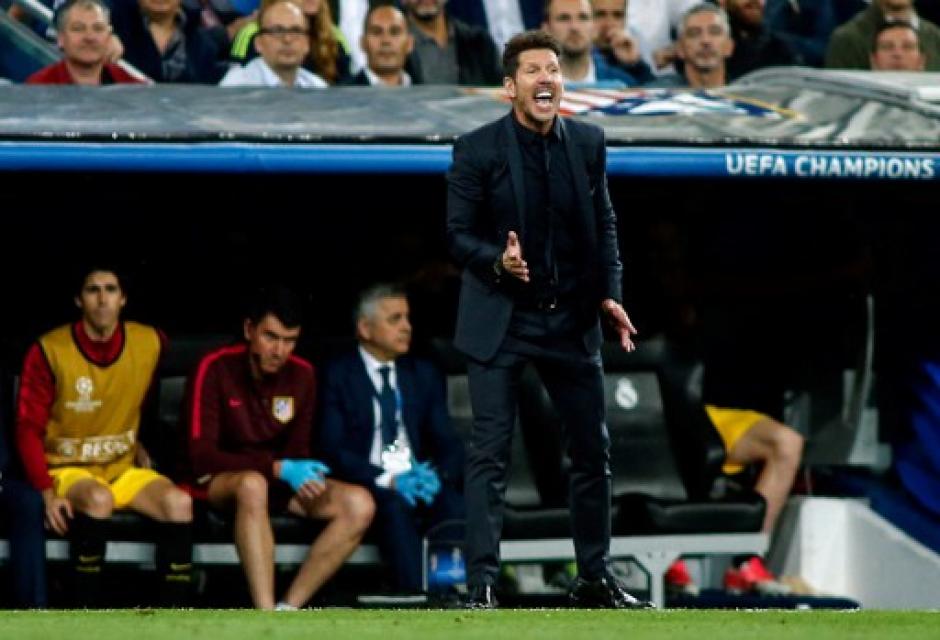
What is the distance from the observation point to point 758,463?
1095cm

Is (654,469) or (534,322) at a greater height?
(534,322)

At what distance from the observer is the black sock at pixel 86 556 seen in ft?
30.9

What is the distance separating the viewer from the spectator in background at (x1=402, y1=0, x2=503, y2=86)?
38.2 ft

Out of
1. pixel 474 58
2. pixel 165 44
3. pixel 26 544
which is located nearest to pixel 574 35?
pixel 474 58

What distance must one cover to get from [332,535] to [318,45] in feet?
8.95

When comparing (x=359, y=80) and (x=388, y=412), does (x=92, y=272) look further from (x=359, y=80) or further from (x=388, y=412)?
(x=359, y=80)

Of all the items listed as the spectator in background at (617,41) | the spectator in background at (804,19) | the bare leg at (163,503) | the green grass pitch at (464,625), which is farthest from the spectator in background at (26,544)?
the spectator in background at (804,19)

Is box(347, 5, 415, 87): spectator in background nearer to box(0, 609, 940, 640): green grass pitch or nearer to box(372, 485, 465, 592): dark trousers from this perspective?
box(372, 485, 465, 592): dark trousers

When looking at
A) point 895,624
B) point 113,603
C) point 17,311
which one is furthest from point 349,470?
point 895,624

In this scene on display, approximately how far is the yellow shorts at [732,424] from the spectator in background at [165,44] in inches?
110

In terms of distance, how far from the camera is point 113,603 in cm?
983

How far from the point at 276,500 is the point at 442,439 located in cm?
75

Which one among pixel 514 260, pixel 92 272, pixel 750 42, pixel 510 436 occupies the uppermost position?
pixel 750 42

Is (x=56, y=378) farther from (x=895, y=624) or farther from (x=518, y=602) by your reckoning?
(x=895, y=624)
